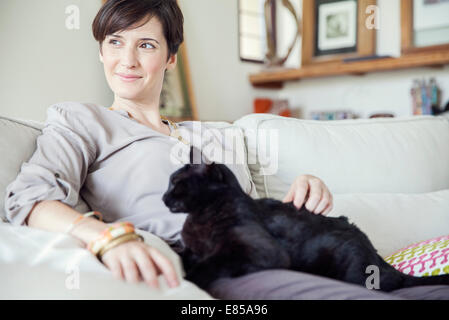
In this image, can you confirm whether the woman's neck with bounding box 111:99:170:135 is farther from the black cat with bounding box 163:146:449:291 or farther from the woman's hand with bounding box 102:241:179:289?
the woman's hand with bounding box 102:241:179:289

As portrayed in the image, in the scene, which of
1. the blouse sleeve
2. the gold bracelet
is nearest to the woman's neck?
the blouse sleeve

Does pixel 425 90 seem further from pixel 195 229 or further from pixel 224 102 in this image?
pixel 195 229

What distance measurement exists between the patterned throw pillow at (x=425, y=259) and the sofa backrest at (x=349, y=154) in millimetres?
351

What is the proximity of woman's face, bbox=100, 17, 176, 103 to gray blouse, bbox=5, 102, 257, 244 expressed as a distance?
7 cm

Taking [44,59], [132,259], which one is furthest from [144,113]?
[44,59]

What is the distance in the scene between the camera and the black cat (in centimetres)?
68

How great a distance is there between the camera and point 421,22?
2996 millimetres

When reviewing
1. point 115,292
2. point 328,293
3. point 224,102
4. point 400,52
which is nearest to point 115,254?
point 115,292

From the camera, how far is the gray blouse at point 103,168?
0.83 metres

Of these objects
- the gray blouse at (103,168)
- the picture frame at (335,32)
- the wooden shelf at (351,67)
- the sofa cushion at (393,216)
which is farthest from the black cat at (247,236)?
the picture frame at (335,32)

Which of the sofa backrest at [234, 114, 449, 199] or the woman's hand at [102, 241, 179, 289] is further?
the sofa backrest at [234, 114, 449, 199]

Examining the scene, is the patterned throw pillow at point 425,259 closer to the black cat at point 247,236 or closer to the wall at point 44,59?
the black cat at point 247,236
